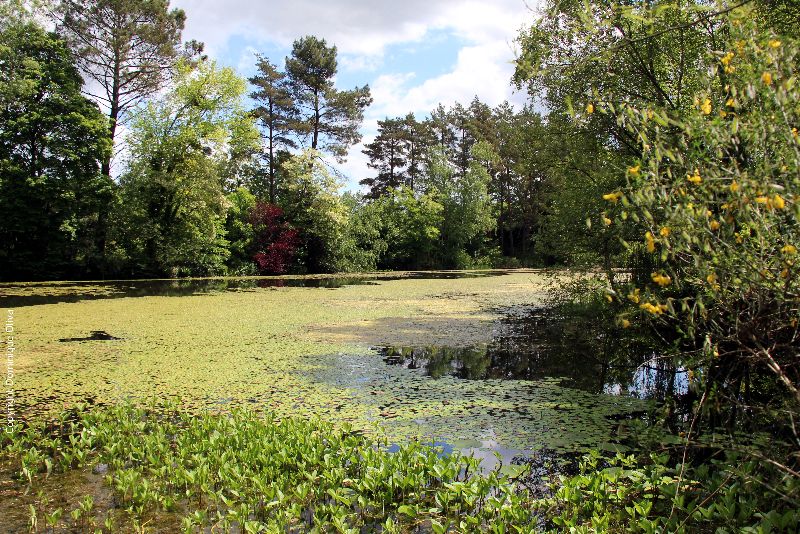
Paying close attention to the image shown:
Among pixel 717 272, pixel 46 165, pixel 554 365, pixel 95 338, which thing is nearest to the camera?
pixel 717 272

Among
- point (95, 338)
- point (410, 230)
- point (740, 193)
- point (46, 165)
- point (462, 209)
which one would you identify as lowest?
point (95, 338)

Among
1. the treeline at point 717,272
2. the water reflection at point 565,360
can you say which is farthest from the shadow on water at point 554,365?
the treeline at point 717,272

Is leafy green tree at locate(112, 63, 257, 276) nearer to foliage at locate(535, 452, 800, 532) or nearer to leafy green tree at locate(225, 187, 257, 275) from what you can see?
leafy green tree at locate(225, 187, 257, 275)

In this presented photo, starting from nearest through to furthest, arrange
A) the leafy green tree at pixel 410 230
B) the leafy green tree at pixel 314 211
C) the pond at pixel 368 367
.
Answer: the pond at pixel 368 367 → the leafy green tree at pixel 314 211 → the leafy green tree at pixel 410 230

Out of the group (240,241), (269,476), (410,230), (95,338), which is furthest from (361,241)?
(269,476)

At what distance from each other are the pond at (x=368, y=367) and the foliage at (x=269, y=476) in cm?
61

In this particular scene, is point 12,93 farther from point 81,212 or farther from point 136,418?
point 136,418

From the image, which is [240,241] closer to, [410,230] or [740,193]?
[410,230]

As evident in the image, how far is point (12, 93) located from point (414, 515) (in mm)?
22888

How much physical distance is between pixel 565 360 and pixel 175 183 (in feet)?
59.0

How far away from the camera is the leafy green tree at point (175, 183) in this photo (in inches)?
829

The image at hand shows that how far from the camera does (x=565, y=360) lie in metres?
7.22

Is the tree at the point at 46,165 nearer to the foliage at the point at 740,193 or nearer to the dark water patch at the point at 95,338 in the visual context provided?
the dark water patch at the point at 95,338

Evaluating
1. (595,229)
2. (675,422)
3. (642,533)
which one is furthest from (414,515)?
(595,229)
